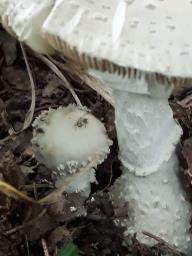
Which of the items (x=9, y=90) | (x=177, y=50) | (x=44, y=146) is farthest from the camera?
(x=9, y=90)

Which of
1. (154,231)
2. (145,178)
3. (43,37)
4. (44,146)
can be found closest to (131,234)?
(154,231)

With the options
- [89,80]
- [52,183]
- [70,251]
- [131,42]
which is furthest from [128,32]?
[89,80]

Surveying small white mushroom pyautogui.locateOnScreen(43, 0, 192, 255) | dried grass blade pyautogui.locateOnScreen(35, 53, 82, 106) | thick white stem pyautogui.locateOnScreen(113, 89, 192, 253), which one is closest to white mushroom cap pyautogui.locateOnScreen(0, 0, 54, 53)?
small white mushroom pyautogui.locateOnScreen(43, 0, 192, 255)

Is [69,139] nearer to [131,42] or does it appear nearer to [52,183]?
[52,183]

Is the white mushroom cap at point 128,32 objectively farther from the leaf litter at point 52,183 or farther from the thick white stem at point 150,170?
the leaf litter at point 52,183

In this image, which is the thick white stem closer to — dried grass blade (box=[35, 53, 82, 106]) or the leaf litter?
the leaf litter

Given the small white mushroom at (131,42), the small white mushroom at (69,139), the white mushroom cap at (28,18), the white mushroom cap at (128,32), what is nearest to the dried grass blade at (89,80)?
the small white mushroom at (69,139)

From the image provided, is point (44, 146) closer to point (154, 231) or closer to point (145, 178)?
point (145, 178)
